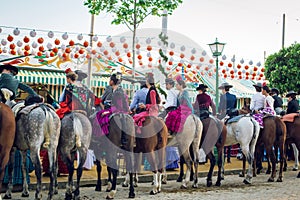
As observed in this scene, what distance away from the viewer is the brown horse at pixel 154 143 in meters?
10.3

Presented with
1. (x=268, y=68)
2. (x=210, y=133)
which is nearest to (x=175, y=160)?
(x=210, y=133)

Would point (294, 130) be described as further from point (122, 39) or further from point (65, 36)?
point (65, 36)

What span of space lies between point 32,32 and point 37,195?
9255 millimetres

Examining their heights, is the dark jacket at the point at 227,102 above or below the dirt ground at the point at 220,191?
above

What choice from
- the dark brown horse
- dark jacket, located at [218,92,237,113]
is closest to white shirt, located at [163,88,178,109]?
the dark brown horse

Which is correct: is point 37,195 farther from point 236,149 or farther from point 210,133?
point 236,149

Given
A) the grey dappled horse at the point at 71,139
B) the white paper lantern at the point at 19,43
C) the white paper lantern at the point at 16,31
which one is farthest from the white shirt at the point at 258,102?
the white paper lantern at the point at 19,43

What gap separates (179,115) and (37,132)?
3.74 m

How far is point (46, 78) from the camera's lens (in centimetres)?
1691

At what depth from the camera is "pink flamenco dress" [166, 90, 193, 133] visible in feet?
36.4

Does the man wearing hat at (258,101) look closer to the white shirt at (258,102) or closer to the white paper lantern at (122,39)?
the white shirt at (258,102)

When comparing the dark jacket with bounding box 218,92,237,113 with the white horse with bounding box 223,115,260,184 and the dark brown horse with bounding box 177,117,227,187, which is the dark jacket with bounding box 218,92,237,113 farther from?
the dark brown horse with bounding box 177,117,227,187

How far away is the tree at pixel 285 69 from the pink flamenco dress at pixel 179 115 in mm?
16297

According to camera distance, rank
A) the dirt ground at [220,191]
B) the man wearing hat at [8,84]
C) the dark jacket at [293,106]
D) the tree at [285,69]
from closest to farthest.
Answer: the man wearing hat at [8,84] < the dirt ground at [220,191] < the dark jacket at [293,106] < the tree at [285,69]
